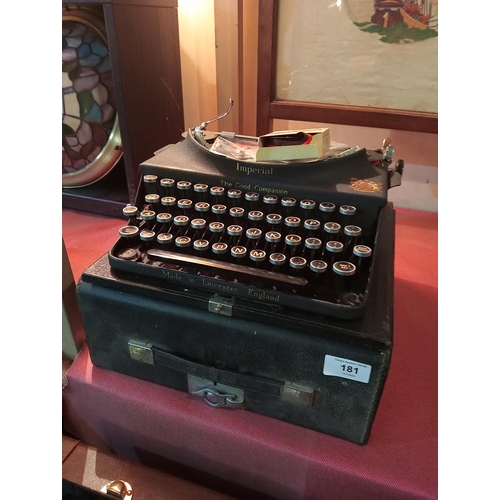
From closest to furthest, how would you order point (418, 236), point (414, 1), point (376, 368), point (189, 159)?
point (376, 368) → point (189, 159) → point (414, 1) → point (418, 236)

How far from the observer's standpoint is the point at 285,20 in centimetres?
108

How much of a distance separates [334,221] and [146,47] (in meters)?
0.74

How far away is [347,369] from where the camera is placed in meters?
0.60

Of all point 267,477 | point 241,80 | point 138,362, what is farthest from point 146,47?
point 267,477

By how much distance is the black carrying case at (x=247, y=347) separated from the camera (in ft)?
1.98

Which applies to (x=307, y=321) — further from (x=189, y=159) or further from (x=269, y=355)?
(x=189, y=159)

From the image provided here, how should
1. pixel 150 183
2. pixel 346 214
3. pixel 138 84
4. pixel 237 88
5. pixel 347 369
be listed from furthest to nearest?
pixel 237 88, pixel 138 84, pixel 150 183, pixel 346 214, pixel 347 369

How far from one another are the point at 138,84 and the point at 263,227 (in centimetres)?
59

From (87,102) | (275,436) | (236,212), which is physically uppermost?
(87,102)

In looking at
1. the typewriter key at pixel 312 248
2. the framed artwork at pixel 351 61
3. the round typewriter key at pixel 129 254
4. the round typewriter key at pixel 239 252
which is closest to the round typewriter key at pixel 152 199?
the round typewriter key at pixel 129 254

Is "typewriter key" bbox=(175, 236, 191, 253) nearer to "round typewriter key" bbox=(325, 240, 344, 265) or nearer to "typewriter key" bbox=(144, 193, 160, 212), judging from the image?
"typewriter key" bbox=(144, 193, 160, 212)

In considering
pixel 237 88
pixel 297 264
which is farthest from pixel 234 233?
pixel 237 88

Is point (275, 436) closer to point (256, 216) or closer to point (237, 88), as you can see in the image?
point (256, 216)

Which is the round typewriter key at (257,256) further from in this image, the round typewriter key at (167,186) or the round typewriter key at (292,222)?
the round typewriter key at (167,186)
